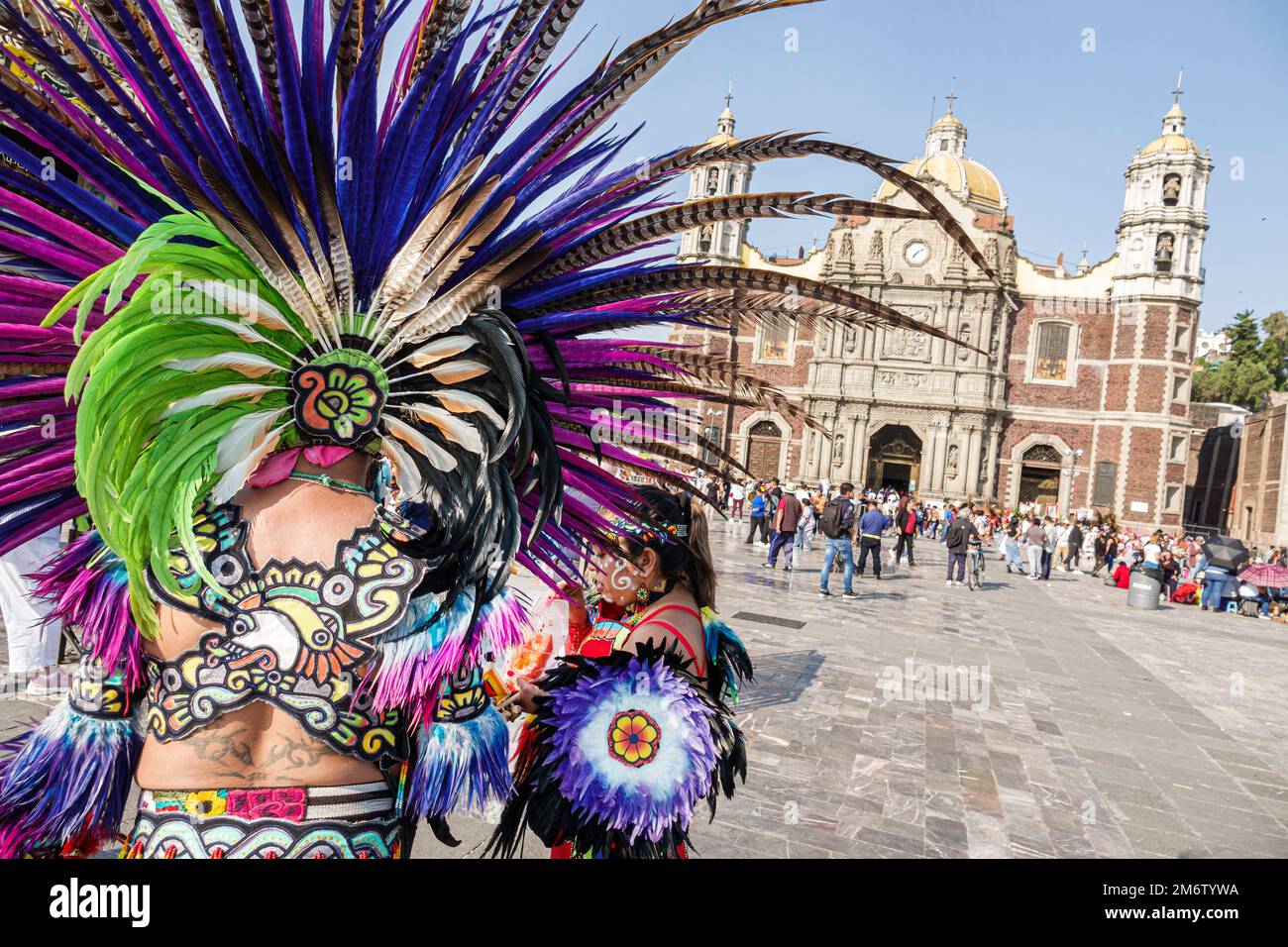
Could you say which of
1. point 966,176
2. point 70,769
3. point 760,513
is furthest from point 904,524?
point 966,176

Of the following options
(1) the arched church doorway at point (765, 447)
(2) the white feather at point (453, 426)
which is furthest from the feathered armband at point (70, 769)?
(1) the arched church doorway at point (765, 447)

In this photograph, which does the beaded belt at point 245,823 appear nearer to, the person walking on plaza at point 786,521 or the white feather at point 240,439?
the white feather at point 240,439

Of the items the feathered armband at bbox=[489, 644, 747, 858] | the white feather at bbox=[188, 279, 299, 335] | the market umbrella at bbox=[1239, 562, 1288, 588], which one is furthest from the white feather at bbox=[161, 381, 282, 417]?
the market umbrella at bbox=[1239, 562, 1288, 588]

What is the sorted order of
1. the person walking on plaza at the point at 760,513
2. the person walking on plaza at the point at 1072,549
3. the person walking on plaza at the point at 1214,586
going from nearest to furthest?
1. the person walking on plaza at the point at 1214,586
2. the person walking on plaza at the point at 760,513
3. the person walking on plaza at the point at 1072,549

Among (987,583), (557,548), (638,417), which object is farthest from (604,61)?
(987,583)

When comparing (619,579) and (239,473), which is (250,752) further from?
(619,579)

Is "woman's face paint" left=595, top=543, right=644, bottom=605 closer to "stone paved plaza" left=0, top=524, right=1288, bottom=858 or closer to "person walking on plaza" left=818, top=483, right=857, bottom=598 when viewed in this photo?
"stone paved plaza" left=0, top=524, right=1288, bottom=858

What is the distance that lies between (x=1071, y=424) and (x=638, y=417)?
132ft

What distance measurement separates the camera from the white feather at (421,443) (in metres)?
1.46

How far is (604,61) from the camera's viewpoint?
160cm

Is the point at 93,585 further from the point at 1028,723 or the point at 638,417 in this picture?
the point at 1028,723

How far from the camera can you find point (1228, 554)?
16875 millimetres

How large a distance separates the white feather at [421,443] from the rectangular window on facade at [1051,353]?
41052 millimetres

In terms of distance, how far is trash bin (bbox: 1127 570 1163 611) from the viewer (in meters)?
15.9
